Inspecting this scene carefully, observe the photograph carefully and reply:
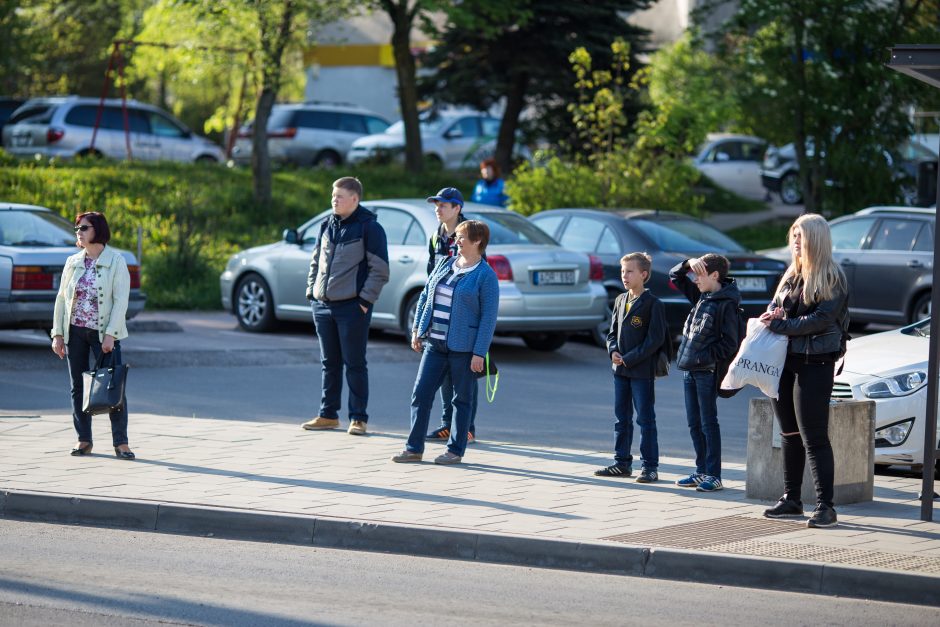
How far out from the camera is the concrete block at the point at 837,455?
850cm

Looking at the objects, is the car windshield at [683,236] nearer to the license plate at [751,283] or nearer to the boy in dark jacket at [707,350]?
the license plate at [751,283]

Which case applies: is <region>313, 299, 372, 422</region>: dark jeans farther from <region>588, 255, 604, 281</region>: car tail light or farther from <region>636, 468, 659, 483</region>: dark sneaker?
<region>588, 255, 604, 281</region>: car tail light

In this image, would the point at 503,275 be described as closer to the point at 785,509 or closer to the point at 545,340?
the point at 545,340

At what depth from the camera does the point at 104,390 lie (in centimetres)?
955

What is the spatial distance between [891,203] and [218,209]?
39.6ft

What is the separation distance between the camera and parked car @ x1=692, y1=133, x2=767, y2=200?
1435 inches

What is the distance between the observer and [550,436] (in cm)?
1123

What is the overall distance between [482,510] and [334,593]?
1.69m

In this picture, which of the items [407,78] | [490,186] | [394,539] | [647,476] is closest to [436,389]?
[647,476]

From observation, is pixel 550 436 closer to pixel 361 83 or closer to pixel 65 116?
pixel 65 116

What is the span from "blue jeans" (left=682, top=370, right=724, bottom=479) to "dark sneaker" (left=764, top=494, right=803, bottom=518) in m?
0.90

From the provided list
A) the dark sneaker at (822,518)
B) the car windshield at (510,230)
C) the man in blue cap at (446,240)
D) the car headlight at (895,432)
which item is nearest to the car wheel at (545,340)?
the car windshield at (510,230)

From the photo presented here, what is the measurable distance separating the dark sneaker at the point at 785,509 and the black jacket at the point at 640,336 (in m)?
1.47

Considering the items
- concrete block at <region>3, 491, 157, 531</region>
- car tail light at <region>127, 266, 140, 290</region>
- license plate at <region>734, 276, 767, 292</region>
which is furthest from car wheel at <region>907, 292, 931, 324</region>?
concrete block at <region>3, 491, 157, 531</region>
